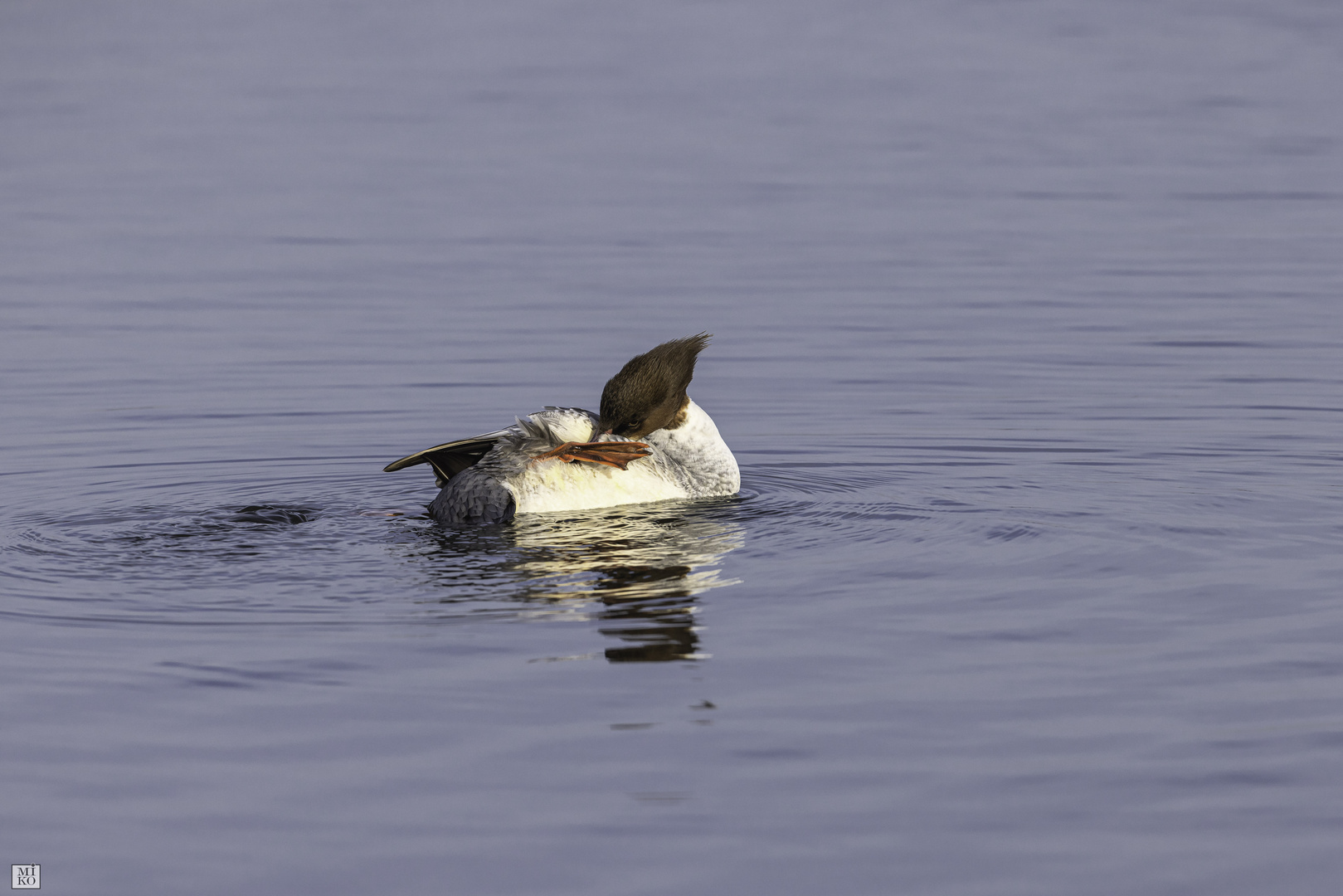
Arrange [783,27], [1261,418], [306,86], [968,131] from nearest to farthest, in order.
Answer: [1261,418]
[968,131]
[306,86]
[783,27]

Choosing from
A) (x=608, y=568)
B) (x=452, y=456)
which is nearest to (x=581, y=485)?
(x=452, y=456)

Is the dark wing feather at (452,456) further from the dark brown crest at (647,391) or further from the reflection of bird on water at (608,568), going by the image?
the dark brown crest at (647,391)

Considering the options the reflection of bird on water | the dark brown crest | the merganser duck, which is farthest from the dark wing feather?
the dark brown crest

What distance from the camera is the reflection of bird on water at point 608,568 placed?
7.84 metres

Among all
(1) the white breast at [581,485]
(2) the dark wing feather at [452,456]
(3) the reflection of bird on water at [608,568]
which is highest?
(2) the dark wing feather at [452,456]

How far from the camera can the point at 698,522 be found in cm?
1005

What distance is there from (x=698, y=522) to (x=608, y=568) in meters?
1.32

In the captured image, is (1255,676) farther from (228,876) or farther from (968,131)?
(968,131)

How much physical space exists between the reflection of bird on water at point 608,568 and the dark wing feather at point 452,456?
50 cm

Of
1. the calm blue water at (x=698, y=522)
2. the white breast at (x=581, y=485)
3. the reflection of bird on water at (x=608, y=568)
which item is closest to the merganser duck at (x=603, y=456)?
the white breast at (x=581, y=485)

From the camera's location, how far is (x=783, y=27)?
46375 mm

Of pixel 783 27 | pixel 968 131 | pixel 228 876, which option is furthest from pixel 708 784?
pixel 783 27

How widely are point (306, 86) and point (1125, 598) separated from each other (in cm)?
3222

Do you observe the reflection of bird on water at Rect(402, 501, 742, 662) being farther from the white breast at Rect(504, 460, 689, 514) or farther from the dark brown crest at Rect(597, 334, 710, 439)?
the dark brown crest at Rect(597, 334, 710, 439)
